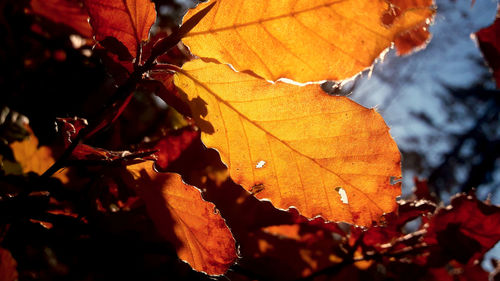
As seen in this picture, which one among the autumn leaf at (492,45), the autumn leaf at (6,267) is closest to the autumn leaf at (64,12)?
the autumn leaf at (6,267)

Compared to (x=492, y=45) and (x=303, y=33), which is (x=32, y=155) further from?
(x=492, y=45)

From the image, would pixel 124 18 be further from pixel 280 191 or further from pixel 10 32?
pixel 10 32

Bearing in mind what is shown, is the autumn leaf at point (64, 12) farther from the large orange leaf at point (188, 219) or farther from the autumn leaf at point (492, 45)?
the autumn leaf at point (492, 45)

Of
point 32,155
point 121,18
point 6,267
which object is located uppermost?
point 121,18

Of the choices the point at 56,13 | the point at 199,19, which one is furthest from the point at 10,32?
the point at 199,19

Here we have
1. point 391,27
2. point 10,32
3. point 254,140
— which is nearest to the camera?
point 391,27

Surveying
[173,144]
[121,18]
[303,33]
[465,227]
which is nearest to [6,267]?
[173,144]
